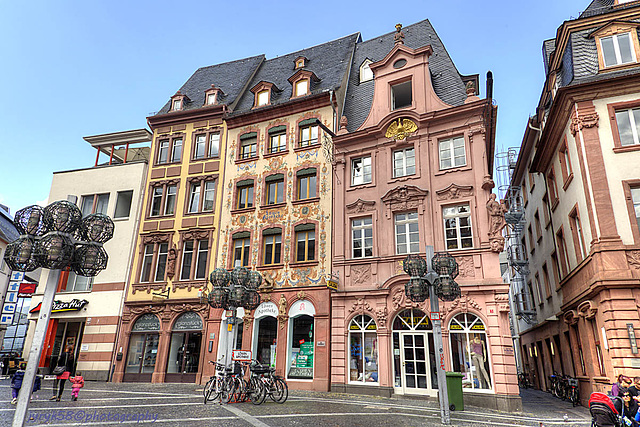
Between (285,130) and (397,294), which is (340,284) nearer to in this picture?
(397,294)

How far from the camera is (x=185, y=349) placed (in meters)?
22.0

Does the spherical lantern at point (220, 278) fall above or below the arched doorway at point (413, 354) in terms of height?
above

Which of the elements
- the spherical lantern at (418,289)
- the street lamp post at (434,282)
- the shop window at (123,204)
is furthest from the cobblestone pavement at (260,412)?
the shop window at (123,204)

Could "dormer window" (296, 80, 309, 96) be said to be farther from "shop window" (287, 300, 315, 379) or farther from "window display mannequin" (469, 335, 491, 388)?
"window display mannequin" (469, 335, 491, 388)

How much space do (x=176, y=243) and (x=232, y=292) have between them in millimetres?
10359

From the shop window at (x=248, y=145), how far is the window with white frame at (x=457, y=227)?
11536 millimetres

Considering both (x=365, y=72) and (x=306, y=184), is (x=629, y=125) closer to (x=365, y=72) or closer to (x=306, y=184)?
(x=365, y=72)

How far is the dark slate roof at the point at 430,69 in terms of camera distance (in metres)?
20.7

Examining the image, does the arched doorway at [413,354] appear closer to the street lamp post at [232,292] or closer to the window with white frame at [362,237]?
the window with white frame at [362,237]

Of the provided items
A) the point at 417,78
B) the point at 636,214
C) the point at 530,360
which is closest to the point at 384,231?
the point at 417,78

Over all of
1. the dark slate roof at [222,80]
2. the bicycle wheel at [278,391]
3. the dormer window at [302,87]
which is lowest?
the bicycle wheel at [278,391]

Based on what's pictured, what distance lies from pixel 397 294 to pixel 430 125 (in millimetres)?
7829

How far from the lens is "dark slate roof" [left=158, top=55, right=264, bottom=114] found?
27812 mm

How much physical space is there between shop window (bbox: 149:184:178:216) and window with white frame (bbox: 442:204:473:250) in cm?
1539
